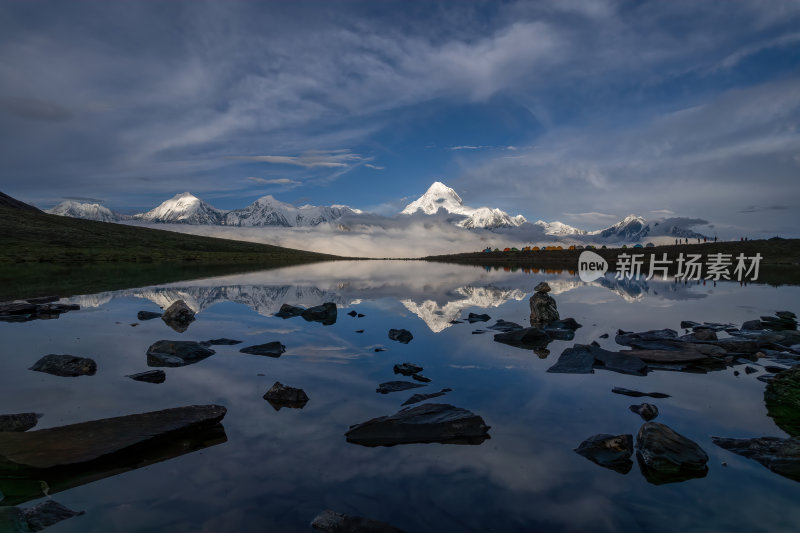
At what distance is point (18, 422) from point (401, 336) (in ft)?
49.8

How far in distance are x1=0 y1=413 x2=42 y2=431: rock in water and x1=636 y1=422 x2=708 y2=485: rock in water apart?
1527 cm

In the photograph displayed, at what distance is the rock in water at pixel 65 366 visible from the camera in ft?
52.3

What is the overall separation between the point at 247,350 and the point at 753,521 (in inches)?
709

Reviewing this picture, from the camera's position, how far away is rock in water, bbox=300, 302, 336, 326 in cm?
2763

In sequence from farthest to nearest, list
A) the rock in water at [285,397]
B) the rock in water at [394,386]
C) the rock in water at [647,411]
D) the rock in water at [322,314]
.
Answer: the rock in water at [322,314] < the rock in water at [394,386] < the rock in water at [285,397] < the rock in water at [647,411]

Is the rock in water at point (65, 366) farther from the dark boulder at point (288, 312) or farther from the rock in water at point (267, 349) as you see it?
the dark boulder at point (288, 312)

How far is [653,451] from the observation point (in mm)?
9531

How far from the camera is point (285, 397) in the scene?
510 inches

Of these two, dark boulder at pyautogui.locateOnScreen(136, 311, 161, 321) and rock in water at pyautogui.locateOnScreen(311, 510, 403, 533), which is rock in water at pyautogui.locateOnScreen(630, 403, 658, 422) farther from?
dark boulder at pyautogui.locateOnScreen(136, 311, 161, 321)

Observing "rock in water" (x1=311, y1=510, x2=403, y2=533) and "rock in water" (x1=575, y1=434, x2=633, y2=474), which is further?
"rock in water" (x1=575, y1=434, x2=633, y2=474)

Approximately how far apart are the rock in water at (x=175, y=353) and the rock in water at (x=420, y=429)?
10.3 metres

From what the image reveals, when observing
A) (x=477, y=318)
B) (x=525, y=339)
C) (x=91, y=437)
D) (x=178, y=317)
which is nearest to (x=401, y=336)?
(x=525, y=339)

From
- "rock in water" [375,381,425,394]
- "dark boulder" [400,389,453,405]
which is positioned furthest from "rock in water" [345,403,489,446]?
"rock in water" [375,381,425,394]

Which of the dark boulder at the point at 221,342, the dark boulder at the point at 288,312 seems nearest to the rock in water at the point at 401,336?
the dark boulder at the point at 221,342
